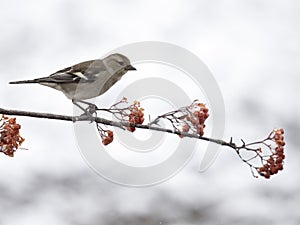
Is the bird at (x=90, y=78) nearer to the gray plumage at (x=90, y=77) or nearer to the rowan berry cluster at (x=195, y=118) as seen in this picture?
the gray plumage at (x=90, y=77)

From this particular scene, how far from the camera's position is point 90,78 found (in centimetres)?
290

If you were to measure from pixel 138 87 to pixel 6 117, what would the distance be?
7.12 ft

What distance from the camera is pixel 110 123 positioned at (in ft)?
7.43

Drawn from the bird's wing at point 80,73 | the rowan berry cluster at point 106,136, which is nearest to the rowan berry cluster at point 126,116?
the rowan berry cluster at point 106,136

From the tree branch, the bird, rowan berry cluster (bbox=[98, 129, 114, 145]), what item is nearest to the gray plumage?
the bird

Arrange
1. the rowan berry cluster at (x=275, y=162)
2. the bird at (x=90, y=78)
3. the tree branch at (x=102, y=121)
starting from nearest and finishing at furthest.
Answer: the tree branch at (x=102, y=121)
the rowan berry cluster at (x=275, y=162)
the bird at (x=90, y=78)

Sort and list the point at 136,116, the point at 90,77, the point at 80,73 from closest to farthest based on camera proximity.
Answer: the point at 136,116, the point at 90,77, the point at 80,73

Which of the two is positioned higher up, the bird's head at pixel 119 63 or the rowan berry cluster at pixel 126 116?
the bird's head at pixel 119 63

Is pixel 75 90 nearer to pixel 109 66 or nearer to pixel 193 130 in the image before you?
pixel 109 66

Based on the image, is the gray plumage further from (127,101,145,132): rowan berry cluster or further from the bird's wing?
(127,101,145,132): rowan berry cluster

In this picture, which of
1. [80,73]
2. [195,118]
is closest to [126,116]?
[195,118]

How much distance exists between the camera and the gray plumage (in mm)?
2861

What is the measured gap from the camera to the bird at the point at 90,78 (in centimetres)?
286

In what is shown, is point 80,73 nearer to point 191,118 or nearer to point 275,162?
point 191,118
